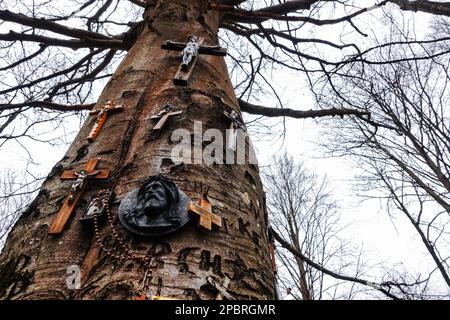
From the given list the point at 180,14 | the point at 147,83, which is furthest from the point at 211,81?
the point at 180,14

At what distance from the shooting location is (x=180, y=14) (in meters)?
2.54

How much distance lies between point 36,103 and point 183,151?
1.63m

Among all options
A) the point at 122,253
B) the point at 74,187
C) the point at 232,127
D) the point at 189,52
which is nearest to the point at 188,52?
the point at 189,52

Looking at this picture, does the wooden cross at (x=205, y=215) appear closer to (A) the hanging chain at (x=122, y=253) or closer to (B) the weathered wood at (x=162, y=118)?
(A) the hanging chain at (x=122, y=253)

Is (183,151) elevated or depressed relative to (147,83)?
depressed

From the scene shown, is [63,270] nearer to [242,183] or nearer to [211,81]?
[242,183]

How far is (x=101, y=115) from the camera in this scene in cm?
159

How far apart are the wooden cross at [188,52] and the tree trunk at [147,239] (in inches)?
2.1

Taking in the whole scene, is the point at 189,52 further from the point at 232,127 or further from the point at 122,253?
the point at 122,253

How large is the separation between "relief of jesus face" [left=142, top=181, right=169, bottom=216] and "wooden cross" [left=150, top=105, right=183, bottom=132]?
1.25 ft

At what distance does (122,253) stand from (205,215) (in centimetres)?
26

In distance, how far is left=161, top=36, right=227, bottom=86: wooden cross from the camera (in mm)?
1676

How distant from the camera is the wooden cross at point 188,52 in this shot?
1.68 metres
